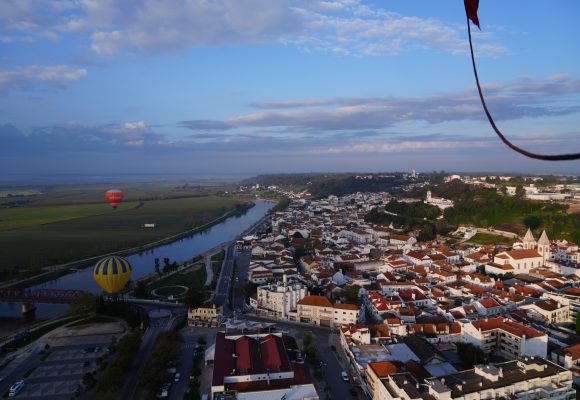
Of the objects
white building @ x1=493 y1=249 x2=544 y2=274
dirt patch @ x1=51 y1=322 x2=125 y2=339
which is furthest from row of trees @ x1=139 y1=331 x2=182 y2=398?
white building @ x1=493 y1=249 x2=544 y2=274

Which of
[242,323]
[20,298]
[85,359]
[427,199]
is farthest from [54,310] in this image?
[427,199]

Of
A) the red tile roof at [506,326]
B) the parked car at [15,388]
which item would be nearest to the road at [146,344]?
the parked car at [15,388]

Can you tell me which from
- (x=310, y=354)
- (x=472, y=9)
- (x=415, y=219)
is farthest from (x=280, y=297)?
(x=415, y=219)

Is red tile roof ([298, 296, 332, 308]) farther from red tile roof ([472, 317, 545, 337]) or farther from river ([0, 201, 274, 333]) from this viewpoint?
river ([0, 201, 274, 333])

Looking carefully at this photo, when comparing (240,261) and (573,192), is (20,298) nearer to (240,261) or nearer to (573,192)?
(240,261)

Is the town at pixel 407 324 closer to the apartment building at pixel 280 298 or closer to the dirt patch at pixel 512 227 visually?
the apartment building at pixel 280 298

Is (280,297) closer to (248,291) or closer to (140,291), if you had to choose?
(248,291)
